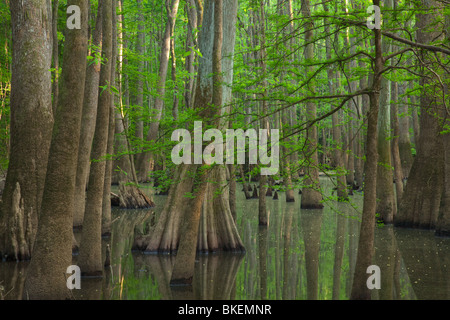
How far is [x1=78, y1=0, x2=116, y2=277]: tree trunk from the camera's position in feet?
29.8

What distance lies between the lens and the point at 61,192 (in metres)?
7.03

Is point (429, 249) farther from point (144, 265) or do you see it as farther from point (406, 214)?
point (144, 265)

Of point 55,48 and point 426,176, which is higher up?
point 55,48

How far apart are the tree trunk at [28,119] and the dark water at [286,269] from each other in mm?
1070

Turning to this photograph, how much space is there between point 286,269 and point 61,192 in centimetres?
457

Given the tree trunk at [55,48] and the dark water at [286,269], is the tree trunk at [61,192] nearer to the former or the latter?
the dark water at [286,269]

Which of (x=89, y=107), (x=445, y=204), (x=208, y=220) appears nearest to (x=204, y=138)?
(x=208, y=220)

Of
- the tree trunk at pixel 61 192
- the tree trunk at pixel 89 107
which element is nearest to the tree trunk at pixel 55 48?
the tree trunk at pixel 89 107

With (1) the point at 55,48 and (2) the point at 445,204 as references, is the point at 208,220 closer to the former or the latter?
(2) the point at 445,204

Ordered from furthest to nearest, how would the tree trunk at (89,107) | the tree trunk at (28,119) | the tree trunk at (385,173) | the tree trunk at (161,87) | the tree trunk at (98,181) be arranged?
the tree trunk at (161,87) → the tree trunk at (385,173) → the tree trunk at (28,119) → the tree trunk at (89,107) → the tree trunk at (98,181)

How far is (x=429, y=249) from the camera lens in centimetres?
1170

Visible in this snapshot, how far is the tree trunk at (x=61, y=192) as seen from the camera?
6992 millimetres
